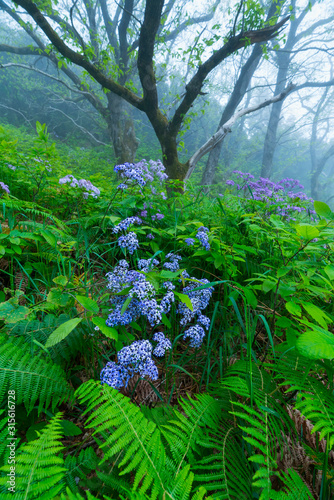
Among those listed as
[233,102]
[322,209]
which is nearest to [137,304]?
[322,209]

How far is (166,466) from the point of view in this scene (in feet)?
2.31

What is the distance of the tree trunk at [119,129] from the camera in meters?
8.43

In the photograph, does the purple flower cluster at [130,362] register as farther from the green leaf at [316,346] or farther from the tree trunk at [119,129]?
the tree trunk at [119,129]

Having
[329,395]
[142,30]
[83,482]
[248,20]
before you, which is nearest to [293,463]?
[329,395]

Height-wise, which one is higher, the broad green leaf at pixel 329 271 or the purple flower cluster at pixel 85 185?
the purple flower cluster at pixel 85 185

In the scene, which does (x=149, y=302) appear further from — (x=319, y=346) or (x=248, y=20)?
(x=248, y=20)

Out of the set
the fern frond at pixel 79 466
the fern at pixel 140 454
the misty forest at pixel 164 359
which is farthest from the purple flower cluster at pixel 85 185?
the fern frond at pixel 79 466

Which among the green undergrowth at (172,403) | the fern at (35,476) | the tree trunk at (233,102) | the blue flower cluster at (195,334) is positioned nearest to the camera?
the fern at (35,476)

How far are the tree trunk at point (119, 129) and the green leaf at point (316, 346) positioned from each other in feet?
28.3

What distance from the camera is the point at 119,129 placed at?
8.64 m

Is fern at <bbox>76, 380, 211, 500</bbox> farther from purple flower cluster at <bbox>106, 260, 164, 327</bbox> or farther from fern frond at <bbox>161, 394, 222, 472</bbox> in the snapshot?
purple flower cluster at <bbox>106, 260, 164, 327</bbox>

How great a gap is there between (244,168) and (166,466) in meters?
24.1

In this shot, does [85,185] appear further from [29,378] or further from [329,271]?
[329,271]

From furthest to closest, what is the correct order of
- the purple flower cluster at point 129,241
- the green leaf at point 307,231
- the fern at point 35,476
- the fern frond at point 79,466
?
the purple flower cluster at point 129,241 → the green leaf at point 307,231 → the fern frond at point 79,466 → the fern at point 35,476
